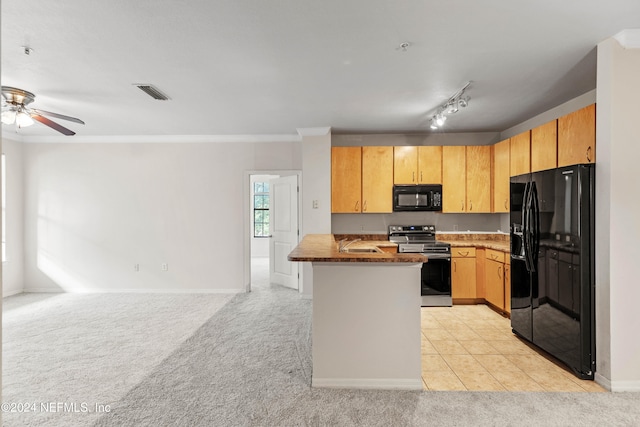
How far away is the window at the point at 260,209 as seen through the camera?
32.9 ft

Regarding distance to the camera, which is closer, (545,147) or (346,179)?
(545,147)

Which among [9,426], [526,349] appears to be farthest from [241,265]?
[526,349]

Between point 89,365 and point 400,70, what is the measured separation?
12.1 feet

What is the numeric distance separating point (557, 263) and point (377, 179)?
2.65 m

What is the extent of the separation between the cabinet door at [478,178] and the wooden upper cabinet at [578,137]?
1.54 meters

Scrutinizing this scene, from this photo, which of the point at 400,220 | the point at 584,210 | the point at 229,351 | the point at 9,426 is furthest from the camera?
the point at 400,220

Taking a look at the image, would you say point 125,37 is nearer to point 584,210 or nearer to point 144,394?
point 144,394

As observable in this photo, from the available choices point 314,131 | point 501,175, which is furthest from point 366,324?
point 501,175

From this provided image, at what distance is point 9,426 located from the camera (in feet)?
7.78

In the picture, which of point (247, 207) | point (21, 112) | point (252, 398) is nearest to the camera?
point (252, 398)

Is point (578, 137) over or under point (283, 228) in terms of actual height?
over

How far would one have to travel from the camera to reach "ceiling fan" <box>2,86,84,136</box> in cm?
332

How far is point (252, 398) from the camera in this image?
264 centimetres

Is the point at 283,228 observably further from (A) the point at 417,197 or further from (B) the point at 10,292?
(B) the point at 10,292
